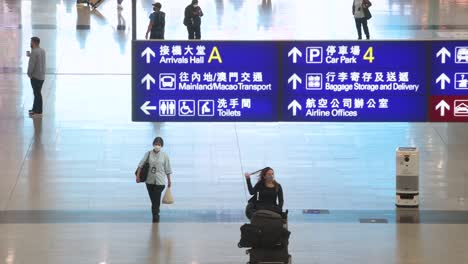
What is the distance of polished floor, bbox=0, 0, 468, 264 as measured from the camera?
18.2 m

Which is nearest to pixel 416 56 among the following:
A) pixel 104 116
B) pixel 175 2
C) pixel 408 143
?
Result: pixel 408 143

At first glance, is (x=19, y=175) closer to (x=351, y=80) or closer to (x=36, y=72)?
(x=36, y=72)

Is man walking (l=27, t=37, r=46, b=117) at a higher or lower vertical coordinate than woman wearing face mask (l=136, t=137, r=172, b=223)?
higher

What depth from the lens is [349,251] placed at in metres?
18.1

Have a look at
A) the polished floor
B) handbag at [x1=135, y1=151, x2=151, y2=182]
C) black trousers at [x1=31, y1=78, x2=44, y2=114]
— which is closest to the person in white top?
the polished floor

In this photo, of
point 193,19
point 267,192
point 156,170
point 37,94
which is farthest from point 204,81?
point 193,19

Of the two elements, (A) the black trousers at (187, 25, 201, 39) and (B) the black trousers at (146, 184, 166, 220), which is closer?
(B) the black trousers at (146, 184, 166, 220)

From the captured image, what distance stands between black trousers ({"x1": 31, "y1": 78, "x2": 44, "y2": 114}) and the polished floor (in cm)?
33

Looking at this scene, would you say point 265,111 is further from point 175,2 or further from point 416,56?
point 175,2

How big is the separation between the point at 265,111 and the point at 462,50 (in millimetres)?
2594

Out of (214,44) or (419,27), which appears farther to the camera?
(419,27)

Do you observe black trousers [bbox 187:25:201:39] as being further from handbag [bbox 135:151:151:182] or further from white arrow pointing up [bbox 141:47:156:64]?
white arrow pointing up [bbox 141:47:156:64]

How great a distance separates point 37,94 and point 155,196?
8.32 m

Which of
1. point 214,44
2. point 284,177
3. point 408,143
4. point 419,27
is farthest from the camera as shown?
point 419,27
